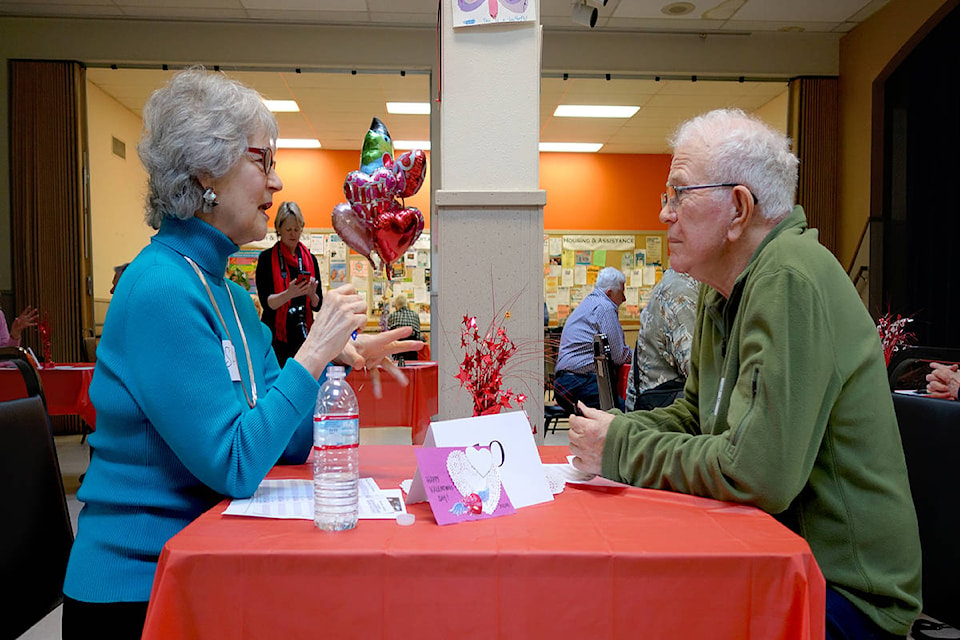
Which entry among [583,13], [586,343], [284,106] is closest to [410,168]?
[586,343]

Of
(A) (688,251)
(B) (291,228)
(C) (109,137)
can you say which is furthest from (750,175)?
(C) (109,137)

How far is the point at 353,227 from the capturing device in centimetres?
205

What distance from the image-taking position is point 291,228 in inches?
145

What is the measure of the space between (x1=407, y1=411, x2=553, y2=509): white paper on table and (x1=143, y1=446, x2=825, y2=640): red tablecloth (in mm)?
232

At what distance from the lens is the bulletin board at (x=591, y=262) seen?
34.3 ft

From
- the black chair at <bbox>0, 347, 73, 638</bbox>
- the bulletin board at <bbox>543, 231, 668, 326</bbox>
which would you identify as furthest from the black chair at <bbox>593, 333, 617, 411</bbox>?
the bulletin board at <bbox>543, 231, 668, 326</bbox>

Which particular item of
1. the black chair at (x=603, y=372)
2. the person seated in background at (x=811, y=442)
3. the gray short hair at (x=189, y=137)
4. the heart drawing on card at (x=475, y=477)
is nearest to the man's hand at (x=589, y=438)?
the person seated in background at (x=811, y=442)

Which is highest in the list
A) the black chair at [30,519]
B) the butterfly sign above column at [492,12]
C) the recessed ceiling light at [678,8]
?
the recessed ceiling light at [678,8]

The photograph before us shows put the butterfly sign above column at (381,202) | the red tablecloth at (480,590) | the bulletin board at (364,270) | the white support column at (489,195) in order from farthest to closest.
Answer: the bulletin board at (364,270) → the white support column at (489,195) → the butterfly sign above column at (381,202) → the red tablecloth at (480,590)

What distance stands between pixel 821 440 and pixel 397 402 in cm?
352

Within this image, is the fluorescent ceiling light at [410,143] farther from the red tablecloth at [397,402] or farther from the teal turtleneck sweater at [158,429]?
the teal turtleneck sweater at [158,429]

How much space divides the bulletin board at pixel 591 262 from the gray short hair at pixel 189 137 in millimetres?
9162

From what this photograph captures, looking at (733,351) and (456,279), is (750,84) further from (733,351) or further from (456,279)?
(733,351)

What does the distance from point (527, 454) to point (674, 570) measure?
389mm
